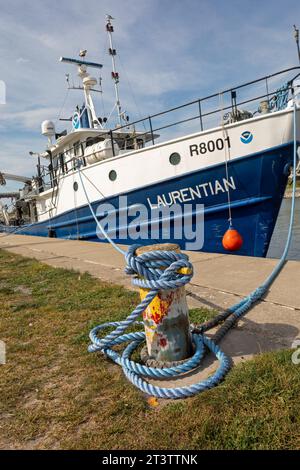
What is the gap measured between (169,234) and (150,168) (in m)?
1.67

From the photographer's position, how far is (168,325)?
257 cm

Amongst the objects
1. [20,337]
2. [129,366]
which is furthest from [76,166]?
[129,366]

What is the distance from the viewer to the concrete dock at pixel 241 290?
115 inches

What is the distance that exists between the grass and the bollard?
341mm

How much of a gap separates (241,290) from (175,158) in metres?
4.71

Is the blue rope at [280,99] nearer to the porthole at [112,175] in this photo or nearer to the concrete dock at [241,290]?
the concrete dock at [241,290]
